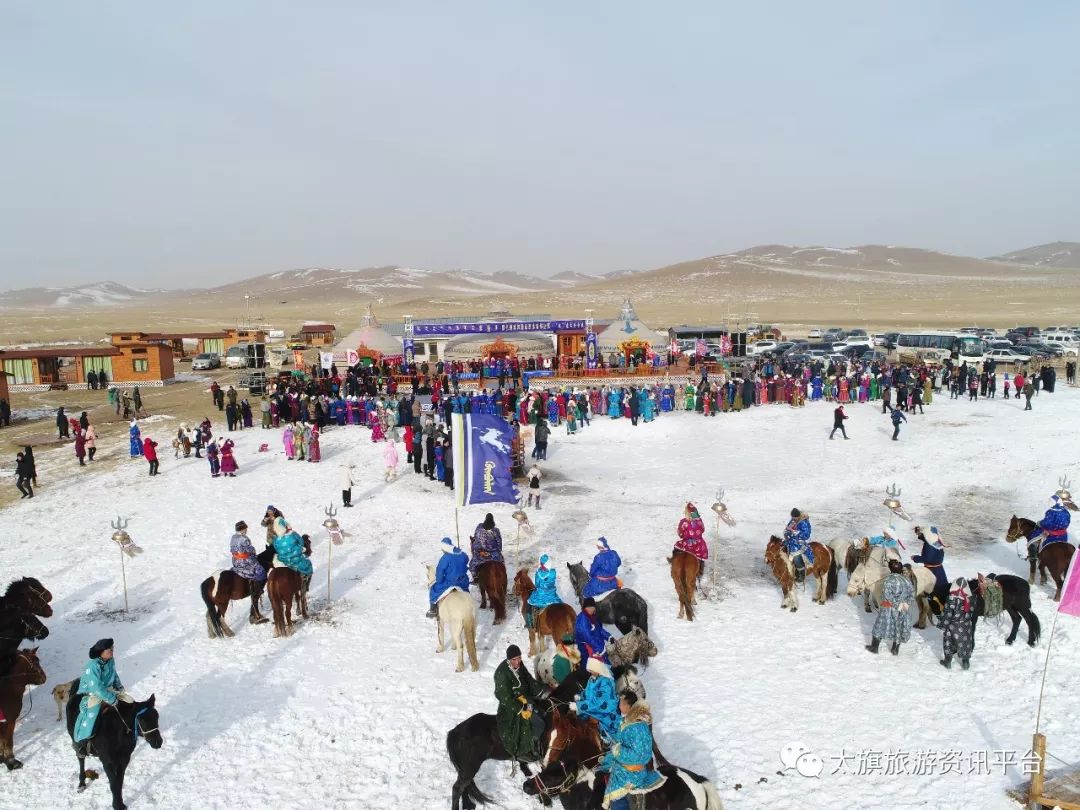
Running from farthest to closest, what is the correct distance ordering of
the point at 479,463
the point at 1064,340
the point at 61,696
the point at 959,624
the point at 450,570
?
the point at 1064,340 → the point at 479,463 → the point at 450,570 → the point at 959,624 → the point at 61,696

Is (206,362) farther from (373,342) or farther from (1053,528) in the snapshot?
(1053,528)

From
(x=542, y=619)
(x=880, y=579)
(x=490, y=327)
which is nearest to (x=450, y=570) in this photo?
(x=542, y=619)

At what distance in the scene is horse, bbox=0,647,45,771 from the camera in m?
8.18

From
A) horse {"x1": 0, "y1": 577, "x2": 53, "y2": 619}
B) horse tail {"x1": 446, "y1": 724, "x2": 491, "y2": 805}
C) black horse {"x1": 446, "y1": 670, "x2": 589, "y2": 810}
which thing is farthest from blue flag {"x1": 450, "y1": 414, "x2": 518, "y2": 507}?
horse {"x1": 0, "y1": 577, "x2": 53, "y2": 619}

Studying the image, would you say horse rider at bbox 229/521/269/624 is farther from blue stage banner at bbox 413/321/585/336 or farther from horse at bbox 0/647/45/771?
blue stage banner at bbox 413/321/585/336

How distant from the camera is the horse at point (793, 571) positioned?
11.8 metres

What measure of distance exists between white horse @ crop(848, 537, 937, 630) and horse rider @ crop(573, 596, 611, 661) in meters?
4.47

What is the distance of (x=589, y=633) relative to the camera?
9117mm

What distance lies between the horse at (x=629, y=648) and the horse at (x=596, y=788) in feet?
7.31

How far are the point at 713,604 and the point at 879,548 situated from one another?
9.14 ft

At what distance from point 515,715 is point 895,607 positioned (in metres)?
5.87

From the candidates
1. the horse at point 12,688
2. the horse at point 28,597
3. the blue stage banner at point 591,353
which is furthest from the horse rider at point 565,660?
the blue stage banner at point 591,353

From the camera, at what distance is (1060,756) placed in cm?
798

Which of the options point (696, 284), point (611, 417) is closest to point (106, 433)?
point (611, 417)
